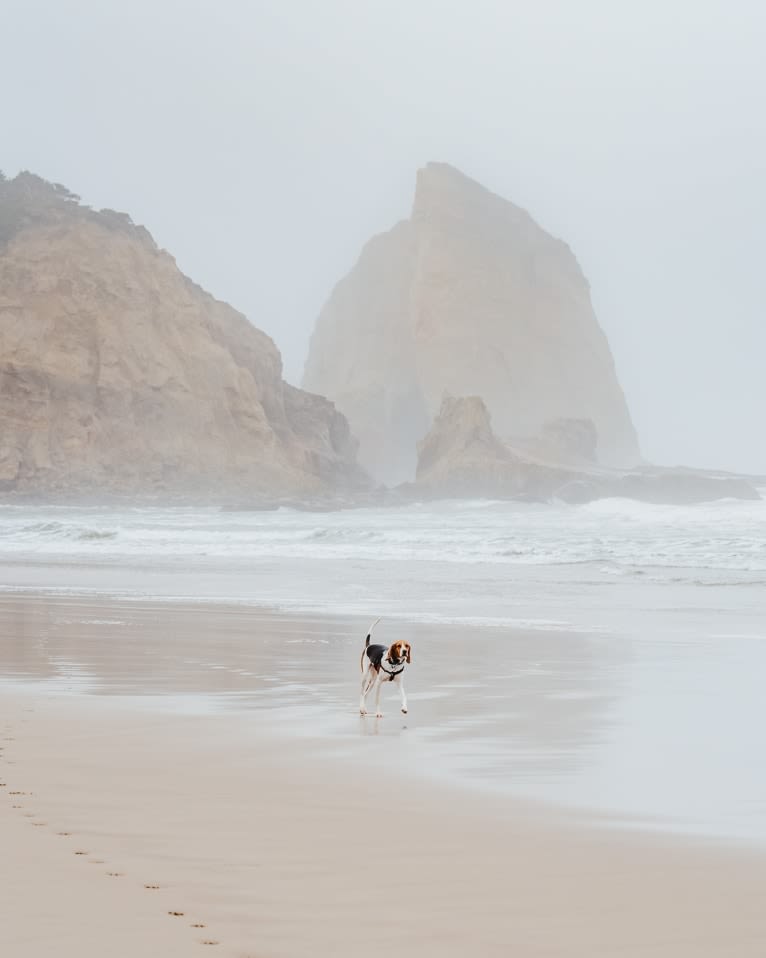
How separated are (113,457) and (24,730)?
5104cm

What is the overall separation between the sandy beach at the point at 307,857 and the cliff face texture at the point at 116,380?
1919 inches

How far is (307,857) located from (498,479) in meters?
65.6

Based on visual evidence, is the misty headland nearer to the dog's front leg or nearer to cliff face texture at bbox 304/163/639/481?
cliff face texture at bbox 304/163/639/481

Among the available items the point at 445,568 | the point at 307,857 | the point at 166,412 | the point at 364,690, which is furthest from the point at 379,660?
the point at 166,412

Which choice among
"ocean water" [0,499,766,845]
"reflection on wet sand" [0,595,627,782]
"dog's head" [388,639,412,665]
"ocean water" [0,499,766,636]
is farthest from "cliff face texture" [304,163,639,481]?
"dog's head" [388,639,412,665]

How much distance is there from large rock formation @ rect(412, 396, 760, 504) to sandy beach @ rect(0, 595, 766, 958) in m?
59.2

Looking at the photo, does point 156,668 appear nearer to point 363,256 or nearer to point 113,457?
point 113,457

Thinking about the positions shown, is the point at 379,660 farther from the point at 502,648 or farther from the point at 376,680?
the point at 502,648

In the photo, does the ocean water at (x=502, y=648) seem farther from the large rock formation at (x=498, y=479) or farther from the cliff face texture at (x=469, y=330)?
the cliff face texture at (x=469, y=330)

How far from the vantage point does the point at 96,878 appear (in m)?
3.65

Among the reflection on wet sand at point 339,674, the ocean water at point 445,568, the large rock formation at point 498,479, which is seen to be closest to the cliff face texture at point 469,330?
the large rock formation at point 498,479

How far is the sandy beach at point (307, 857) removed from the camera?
10.5 feet

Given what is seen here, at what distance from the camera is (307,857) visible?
3986mm

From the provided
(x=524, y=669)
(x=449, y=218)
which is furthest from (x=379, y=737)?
(x=449, y=218)
